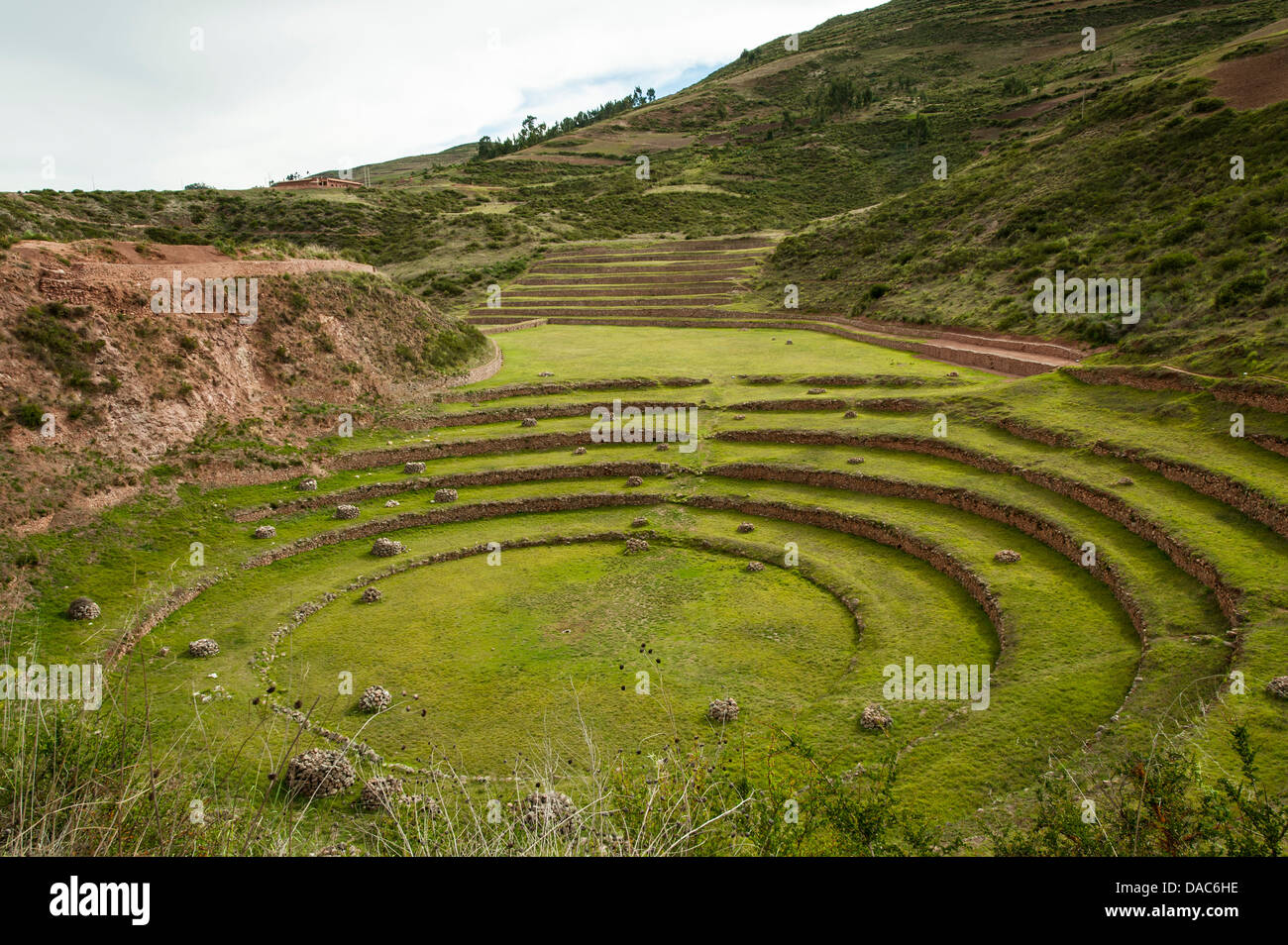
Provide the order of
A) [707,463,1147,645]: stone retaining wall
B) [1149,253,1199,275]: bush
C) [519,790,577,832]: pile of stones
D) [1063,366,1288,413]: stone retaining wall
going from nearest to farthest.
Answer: [519,790,577,832]: pile of stones
[707,463,1147,645]: stone retaining wall
[1063,366,1288,413]: stone retaining wall
[1149,253,1199,275]: bush

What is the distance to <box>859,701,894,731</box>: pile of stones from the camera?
11.7 m

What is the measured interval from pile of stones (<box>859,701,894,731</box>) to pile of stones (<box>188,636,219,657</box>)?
11.6 meters

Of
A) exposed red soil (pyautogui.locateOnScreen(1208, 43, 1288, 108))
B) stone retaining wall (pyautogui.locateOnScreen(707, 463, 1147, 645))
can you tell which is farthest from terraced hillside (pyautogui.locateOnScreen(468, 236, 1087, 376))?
exposed red soil (pyautogui.locateOnScreen(1208, 43, 1288, 108))

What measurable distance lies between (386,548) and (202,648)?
17.8 ft

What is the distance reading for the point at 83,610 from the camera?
51.3 ft

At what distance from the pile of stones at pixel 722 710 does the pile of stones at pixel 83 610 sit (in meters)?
12.2

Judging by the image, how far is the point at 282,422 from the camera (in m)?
25.0

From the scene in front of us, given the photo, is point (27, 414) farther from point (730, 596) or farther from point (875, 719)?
point (875, 719)

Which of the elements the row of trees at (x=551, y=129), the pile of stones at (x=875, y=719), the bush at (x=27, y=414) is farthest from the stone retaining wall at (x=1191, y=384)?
the row of trees at (x=551, y=129)

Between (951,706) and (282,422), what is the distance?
21086 mm

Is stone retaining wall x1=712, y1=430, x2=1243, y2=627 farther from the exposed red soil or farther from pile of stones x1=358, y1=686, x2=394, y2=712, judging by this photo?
the exposed red soil

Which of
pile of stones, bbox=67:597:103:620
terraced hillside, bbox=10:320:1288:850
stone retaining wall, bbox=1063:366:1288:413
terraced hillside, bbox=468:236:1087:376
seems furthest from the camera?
terraced hillside, bbox=468:236:1087:376

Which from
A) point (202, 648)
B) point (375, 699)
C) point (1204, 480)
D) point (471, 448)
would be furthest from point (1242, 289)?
point (202, 648)
